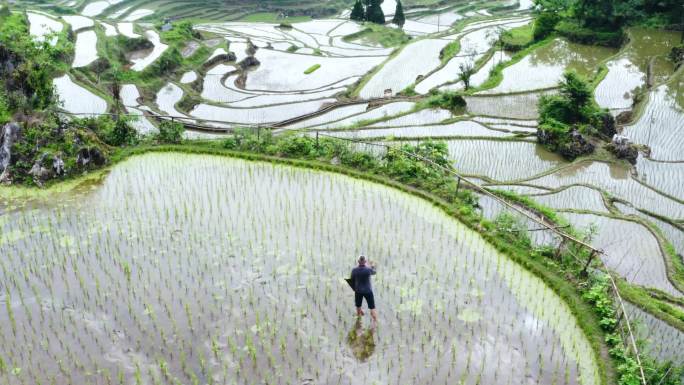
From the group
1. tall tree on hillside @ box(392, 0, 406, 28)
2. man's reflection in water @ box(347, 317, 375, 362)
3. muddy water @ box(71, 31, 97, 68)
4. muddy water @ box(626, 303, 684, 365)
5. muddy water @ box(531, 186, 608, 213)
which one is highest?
tall tree on hillside @ box(392, 0, 406, 28)

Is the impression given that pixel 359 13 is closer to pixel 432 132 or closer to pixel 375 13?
pixel 375 13

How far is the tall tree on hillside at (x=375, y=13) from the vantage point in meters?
37.7

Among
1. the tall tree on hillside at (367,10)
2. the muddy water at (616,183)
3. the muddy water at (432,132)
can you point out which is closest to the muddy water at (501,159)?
the muddy water at (616,183)

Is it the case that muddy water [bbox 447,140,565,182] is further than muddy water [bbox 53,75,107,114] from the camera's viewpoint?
No

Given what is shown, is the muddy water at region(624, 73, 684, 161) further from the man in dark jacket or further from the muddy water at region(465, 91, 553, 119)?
the man in dark jacket

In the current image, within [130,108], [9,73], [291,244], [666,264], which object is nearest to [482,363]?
[291,244]

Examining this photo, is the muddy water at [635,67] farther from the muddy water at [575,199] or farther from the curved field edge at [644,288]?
the curved field edge at [644,288]

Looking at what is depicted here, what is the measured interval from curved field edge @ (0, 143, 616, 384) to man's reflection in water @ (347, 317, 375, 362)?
2.61m

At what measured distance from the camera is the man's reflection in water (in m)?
6.85

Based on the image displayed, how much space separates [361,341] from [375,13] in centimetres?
3367

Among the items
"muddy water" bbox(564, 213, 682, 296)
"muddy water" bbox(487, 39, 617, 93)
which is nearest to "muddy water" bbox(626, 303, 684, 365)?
"muddy water" bbox(564, 213, 682, 296)

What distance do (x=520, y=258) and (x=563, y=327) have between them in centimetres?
151

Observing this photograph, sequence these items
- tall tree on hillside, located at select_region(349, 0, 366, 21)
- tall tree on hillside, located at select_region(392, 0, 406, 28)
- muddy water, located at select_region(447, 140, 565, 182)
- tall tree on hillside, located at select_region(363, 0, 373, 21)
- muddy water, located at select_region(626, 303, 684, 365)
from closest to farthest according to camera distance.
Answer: muddy water, located at select_region(626, 303, 684, 365) < muddy water, located at select_region(447, 140, 565, 182) < tall tree on hillside, located at select_region(392, 0, 406, 28) < tall tree on hillside, located at select_region(363, 0, 373, 21) < tall tree on hillside, located at select_region(349, 0, 366, 21)

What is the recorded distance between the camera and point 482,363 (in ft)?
22.0
